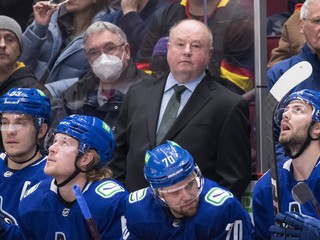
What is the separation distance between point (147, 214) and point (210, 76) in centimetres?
109

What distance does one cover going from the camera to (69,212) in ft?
18.0

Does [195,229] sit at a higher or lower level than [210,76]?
lower

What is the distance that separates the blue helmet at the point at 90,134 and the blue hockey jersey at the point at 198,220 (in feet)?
1.29

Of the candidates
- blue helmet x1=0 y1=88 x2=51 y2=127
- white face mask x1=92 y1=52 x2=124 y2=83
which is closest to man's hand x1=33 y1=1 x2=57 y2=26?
white face mask x1=92 y1=52 x2=124 y2=83

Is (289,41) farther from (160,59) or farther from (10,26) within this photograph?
(10,26)

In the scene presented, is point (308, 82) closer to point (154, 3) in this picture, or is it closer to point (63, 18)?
point (154, 3)

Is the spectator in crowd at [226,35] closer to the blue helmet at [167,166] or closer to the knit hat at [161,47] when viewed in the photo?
the knit hat at [161,47]

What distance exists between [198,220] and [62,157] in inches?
34.8

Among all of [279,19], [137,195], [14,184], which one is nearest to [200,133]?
[137,195]

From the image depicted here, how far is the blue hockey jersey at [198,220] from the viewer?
5086 mm

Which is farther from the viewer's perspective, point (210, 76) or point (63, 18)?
point (63, 18)

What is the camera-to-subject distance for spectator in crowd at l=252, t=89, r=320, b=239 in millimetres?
5211

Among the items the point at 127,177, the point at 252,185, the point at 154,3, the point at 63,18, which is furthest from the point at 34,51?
the point at 252,185

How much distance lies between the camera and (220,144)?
5664 millimetres
